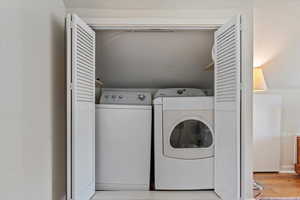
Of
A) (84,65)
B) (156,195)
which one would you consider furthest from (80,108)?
(156,195)

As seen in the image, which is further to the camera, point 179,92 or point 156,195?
point 179,92

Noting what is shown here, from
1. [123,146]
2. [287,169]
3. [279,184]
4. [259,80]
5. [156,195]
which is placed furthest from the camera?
[287,169]

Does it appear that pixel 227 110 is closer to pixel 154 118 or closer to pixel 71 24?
pixel 154 118

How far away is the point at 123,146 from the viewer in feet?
9.14

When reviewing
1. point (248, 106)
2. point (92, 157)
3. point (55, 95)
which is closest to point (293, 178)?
point (248, 106)

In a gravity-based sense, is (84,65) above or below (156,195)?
above

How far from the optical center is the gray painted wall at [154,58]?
2854mm

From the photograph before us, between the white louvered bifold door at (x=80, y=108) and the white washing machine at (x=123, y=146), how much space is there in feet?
0.75

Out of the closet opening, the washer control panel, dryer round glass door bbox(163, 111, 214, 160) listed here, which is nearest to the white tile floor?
the closet opening

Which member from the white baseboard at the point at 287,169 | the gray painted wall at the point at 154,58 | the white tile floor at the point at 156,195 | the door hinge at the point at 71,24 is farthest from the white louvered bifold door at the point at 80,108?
the white baseboard at the point at 287,169

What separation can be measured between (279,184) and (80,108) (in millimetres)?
2764

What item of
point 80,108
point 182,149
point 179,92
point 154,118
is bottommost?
point 182,149

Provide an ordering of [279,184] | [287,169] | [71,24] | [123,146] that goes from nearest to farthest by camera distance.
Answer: [71,24] < [123,146] < [279,184] < [287,169]

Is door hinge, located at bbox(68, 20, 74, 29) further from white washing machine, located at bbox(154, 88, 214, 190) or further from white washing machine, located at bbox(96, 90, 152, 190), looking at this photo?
white washing machine, located at bbox(154, 88, 214, 190)
